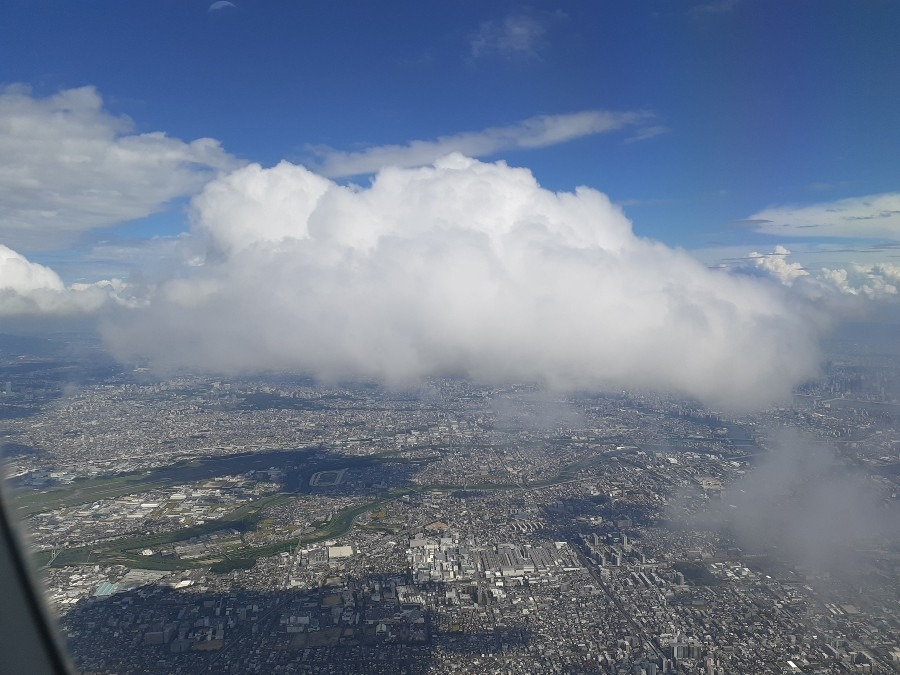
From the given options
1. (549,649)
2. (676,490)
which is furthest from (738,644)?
(676,490)

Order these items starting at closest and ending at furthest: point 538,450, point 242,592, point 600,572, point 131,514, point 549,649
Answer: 1. point 549,649
2. point 242,592
3. point 600,572
4. point 131,514
5. point 538,450

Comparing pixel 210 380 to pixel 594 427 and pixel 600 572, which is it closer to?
pixel 594 427

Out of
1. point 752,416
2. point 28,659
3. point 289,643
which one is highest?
point 28,659

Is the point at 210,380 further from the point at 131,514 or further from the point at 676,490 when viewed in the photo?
the point at 676,490

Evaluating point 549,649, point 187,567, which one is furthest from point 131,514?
point 549,649

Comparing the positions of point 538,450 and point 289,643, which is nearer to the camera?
point 289,643

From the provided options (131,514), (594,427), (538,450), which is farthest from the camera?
(594,427)

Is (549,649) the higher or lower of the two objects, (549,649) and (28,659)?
the lower
